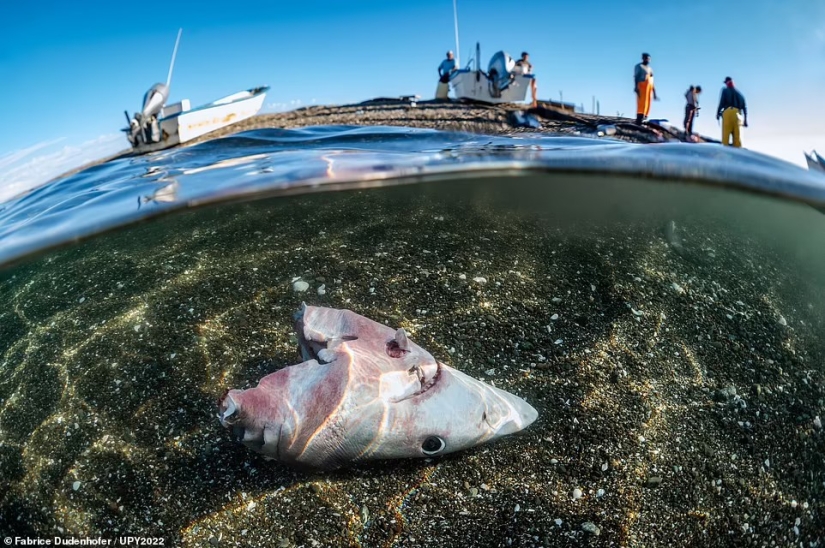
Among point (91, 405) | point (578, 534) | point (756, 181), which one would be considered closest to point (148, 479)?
point (91, 405)

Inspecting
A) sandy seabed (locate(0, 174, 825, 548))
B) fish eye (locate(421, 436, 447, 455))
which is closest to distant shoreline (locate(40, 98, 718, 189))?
sandy seabed (locate(0, 174, 825, 548))

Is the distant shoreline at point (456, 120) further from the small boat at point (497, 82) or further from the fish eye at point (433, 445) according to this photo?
the fish eye at point (433, 445)

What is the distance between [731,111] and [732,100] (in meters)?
0.47

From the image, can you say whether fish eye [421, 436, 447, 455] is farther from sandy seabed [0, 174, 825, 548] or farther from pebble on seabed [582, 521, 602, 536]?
pebble on seabed [582, 521, 602, 536]

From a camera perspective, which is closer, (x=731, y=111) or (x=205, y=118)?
(x=731, y=111)

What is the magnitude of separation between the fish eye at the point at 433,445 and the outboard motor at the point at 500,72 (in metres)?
18.2

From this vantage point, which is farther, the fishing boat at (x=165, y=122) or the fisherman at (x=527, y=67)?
the fisherman at (x=527, y=67)

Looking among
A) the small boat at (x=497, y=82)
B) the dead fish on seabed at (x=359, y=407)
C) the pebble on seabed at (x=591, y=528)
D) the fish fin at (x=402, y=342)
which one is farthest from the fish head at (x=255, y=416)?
the small boat at (x=497, y=82)

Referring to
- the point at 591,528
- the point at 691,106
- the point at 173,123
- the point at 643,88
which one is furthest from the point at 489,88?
the point at 591,528

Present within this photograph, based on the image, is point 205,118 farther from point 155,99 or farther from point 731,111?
point 731,111

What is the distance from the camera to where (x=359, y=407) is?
10.2ft

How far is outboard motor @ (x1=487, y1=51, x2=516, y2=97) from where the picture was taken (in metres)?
18.6

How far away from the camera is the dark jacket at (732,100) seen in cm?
1413

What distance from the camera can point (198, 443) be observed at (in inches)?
146
